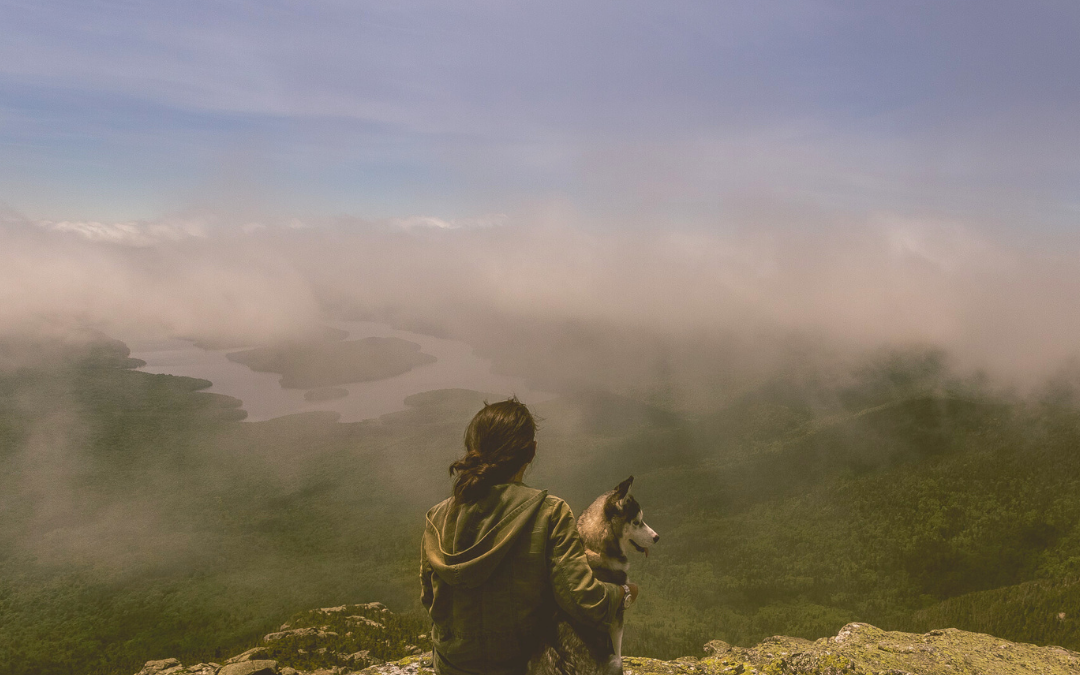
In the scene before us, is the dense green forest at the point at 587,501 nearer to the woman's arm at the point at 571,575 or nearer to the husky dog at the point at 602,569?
the husky dog at the point at 602,569

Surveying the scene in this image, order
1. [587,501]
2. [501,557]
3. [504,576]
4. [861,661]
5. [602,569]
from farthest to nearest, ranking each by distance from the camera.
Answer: [587,501]
[861,661]
[602,569]
[504,576]
[501,557]

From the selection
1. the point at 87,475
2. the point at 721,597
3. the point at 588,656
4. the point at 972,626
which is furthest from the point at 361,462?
the point at 588,656

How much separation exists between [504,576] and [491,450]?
111cm

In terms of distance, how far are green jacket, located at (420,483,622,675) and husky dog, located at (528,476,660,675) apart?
0.46 m

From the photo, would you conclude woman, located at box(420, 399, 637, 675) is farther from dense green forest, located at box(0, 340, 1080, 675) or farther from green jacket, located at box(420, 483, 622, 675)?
dense green forest, located at box(0, 340, 1080, 675)

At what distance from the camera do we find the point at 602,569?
5.54 meters

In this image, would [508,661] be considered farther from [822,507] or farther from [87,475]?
[87,475]

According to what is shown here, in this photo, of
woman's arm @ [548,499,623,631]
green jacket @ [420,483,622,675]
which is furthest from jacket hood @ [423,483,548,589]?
woman's arm @ [548,499,623,631]

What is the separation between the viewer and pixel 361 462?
155 metres

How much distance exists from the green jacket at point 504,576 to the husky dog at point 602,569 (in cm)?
46

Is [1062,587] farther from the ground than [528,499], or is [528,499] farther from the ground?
[528,499]

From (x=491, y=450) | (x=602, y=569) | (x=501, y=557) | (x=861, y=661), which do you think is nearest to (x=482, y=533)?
(x=501, y=557)

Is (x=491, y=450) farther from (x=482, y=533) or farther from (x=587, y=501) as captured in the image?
(x=587, y=501)

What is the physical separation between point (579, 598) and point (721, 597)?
296ft
